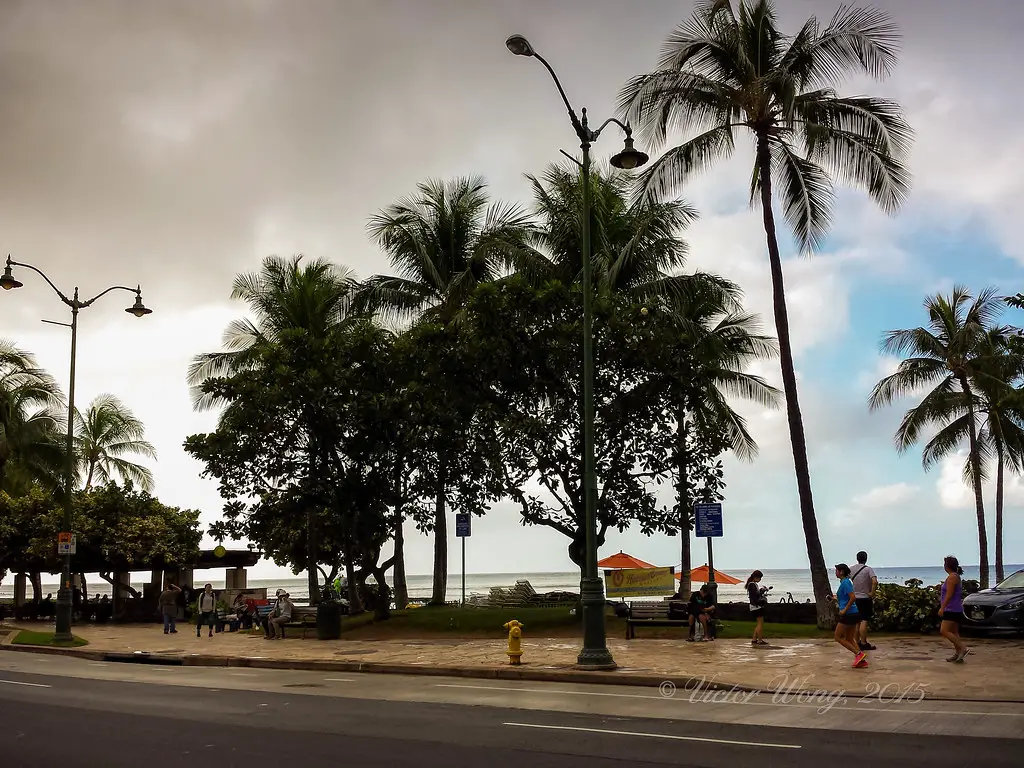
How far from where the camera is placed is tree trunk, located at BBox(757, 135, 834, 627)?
2355cm

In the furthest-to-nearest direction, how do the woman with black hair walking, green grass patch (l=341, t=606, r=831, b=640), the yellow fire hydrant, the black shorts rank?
green grass patch (l=341, t=606, r=831, b=640)
the woman with black hair walking
the yellow fire hydrant
the black shorts

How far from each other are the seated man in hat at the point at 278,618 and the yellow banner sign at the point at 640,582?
9349 millimetres

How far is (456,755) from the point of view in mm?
8867

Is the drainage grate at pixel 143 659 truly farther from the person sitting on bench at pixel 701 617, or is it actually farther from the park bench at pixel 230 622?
the person sitting on bench at pixel 701 617

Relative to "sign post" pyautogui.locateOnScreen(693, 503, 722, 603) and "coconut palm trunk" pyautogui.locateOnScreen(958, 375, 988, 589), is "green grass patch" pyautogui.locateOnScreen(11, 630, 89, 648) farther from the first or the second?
"coconut palm trunk" pyautogui.locateOnScreen(958, 375, 988, 589)

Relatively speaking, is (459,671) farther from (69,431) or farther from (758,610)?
(69,431)

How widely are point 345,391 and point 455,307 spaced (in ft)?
19.6

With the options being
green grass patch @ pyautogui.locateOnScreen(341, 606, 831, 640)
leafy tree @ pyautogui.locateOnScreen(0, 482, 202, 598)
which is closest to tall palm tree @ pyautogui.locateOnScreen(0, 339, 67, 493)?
leafy tree @ pyautogui.locateOnScreen(0, 482, 202, 598)

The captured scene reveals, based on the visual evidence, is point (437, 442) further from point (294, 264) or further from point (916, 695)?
point (916, 695)

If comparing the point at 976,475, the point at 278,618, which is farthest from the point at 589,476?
the point at 976,475

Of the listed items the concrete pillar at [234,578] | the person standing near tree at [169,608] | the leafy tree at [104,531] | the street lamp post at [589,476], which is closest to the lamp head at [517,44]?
the street lamp post at [589,476]

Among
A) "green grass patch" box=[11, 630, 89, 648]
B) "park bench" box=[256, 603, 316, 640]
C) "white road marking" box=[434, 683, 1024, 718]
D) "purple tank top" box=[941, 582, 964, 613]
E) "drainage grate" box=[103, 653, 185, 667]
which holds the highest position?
"purple tank top" box=[941, 582, 964, 613]

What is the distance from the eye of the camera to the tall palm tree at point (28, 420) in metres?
33.3

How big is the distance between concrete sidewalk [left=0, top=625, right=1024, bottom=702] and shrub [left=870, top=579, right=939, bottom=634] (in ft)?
5.34
